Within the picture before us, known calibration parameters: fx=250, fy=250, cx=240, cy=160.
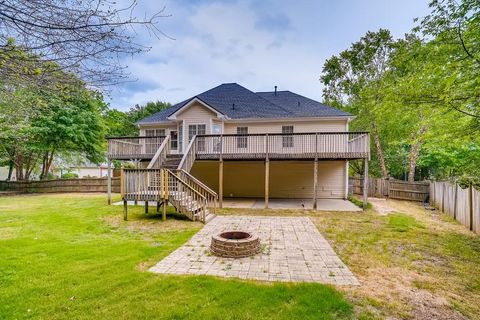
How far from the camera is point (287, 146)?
13.8 m

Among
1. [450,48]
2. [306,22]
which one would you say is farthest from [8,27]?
[306,22]

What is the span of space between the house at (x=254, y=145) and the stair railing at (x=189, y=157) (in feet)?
0.15

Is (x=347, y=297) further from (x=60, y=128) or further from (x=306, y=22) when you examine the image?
(x=60, y=128)

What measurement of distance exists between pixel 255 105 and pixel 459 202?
1079 cm

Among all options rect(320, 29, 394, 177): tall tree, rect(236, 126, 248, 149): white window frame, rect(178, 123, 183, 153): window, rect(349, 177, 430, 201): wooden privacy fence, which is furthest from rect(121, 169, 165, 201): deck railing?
rect(320, 29, 394, 177): tall tree

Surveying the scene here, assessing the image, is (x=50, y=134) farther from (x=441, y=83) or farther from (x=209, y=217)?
(x=441, y=83)

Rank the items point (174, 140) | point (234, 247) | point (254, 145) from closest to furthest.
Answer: point (234, 247) < point (254, 145) < point (174, 140)

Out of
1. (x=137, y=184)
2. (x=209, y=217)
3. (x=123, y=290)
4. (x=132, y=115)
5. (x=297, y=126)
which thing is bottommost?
(x=209, y=217)

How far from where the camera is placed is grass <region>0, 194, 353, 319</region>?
318 cm

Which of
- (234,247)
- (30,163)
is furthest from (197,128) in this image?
(30,163)

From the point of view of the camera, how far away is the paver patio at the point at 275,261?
4344mm

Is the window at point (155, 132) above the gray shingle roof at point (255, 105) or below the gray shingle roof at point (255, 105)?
below

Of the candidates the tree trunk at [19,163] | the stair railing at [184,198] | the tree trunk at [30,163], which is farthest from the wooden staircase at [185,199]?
the tree trunk at [30,163]

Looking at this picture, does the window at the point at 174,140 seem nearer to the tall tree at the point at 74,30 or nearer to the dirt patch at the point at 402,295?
the tall tree at the point at 74,30
